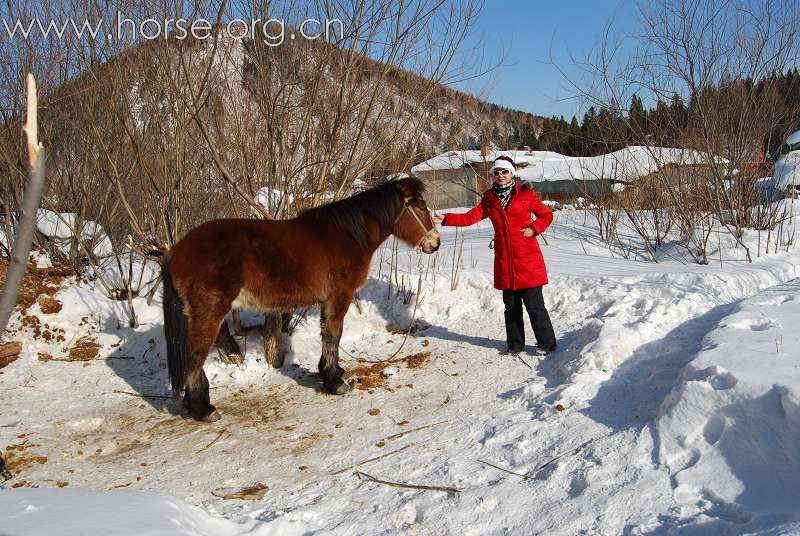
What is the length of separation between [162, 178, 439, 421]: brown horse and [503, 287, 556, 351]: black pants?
3.47 ft

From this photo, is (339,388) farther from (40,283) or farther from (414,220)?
(40,283)

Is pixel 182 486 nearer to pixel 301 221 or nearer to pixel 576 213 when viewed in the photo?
pixel 301 221

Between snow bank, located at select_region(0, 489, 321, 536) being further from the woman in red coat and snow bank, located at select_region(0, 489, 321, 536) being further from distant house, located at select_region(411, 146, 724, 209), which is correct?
distant house, located at select_region(411, 146, 724, 209)

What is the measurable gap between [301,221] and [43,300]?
11.6ft

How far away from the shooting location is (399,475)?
331cm

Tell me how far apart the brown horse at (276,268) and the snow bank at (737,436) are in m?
2.52

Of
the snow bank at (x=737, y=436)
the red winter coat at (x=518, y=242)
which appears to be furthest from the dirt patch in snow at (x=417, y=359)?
the snow bank at (x=737, y=436)

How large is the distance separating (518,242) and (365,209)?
144 cm

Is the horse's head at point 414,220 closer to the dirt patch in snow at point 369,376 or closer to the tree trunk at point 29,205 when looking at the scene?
the dirt patch in snow at point 369,376

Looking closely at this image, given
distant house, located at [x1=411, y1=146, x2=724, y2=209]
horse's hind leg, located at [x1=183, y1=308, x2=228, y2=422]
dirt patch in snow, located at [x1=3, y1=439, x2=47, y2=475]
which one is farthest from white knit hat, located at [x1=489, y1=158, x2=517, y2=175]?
dirt patch in snow, located at [x1=3, y1=439, x2=47, y2=475]

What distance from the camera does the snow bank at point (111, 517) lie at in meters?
2.08

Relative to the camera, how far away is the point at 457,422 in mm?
3977

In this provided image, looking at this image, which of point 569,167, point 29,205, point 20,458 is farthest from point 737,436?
point 569,167

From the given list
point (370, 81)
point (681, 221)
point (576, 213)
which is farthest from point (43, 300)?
point (576, 213)
